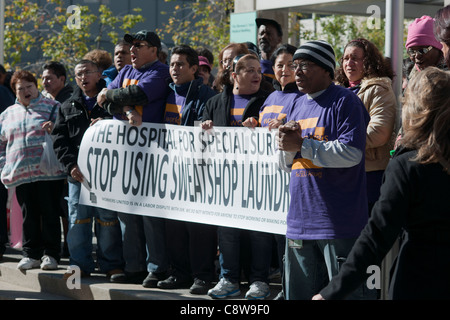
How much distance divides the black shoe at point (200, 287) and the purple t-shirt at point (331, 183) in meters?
2.03

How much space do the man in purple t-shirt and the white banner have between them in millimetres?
851

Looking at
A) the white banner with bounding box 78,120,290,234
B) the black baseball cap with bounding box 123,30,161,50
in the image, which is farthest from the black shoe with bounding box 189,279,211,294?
the black baseball cap with bounding box 123,30,161,50

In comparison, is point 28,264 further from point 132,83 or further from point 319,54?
point 319,54

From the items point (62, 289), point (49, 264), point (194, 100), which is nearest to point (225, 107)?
point (194, 100)

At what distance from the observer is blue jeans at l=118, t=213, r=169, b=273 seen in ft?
22.9

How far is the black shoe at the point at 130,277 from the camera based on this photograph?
283 inches

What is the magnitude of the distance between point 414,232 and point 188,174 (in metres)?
3.54

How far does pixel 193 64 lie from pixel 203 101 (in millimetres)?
385

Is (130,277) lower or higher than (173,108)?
lower

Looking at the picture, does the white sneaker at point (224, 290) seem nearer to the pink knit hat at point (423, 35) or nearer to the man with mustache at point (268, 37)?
the pink knit hat at point (423, 35)

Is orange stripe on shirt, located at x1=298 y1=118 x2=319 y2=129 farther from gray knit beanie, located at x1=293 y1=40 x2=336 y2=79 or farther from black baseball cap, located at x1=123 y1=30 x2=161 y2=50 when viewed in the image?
black baseball cap, located at x1=123 y1=30 x2=161 y2=50

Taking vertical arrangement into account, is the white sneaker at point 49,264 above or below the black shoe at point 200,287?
below

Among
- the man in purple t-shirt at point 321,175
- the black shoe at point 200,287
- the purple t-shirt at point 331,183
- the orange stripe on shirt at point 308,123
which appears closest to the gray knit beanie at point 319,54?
the man in purple t-shirt at point 321,175

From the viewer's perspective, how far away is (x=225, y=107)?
635 cm
